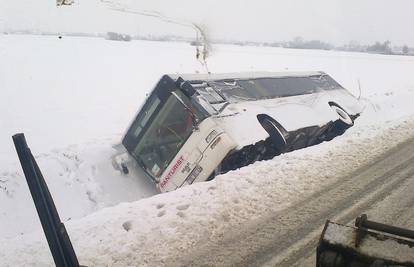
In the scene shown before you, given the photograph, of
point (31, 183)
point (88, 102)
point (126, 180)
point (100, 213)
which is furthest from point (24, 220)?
point (88, 102)

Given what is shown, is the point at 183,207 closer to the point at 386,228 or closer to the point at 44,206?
the point at 44,206

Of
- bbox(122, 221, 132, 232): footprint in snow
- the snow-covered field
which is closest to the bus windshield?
the snow-covered field

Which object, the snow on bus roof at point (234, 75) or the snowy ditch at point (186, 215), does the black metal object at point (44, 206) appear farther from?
the snow on bus roof at point (234, 75)

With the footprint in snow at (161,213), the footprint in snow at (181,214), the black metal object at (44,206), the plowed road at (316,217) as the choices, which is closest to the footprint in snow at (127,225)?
the footprint in snow at (161,213)

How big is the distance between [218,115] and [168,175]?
5.49 feet

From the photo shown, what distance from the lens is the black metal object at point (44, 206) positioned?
127 inches

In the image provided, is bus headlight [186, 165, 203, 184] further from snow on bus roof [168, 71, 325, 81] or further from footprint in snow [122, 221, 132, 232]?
footprint in snow [122, 221, 132, 232]

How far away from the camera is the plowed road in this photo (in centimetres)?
475

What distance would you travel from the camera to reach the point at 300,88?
12453mm

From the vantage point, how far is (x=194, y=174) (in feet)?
27.3

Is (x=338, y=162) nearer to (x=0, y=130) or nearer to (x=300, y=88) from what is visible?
(x=300, y=88)

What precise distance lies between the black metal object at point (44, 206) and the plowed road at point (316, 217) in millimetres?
1660

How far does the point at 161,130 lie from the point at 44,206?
18.9 ft

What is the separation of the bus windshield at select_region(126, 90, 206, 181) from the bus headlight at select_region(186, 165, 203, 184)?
0.65m
